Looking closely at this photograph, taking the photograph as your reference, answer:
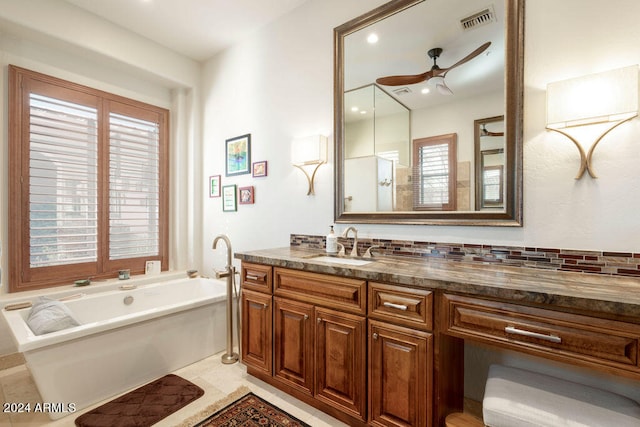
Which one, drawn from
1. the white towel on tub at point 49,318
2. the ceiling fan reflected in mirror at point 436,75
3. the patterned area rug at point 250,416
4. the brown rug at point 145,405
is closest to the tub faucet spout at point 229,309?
the brown rug at point 145,405

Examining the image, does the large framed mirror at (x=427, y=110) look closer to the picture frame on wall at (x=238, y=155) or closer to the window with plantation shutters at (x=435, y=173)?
the window with plantation shutters at (x=435, y=173)

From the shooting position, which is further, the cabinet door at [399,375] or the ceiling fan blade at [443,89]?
the ceiling fan blade at [443,89]

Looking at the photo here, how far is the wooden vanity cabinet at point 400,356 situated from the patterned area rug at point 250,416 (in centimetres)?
54

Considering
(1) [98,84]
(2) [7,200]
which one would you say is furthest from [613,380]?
(1) [98,84]

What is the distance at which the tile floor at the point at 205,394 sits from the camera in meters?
1.71

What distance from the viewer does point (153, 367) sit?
2.18 metres

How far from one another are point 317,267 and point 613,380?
154 centimetres

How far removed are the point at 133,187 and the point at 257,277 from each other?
225 cm

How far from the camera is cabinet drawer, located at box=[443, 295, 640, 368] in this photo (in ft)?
3.23

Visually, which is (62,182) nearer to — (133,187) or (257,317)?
(133,187)

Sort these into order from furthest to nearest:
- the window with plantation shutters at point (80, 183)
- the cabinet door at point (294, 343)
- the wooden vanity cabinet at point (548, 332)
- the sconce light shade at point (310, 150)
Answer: the window with plantation shutters at point (80, 183), the sconce light shade at point (310, 150), the cabinet door at point (294, 343), the wooden vanity cabinet at point (548, 332)

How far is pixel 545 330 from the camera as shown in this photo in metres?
1.09

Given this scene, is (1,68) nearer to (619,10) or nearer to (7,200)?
(7,200)

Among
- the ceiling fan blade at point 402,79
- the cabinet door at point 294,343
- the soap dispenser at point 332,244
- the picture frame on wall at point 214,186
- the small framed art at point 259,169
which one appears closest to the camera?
the cabinet door at point 294,343
